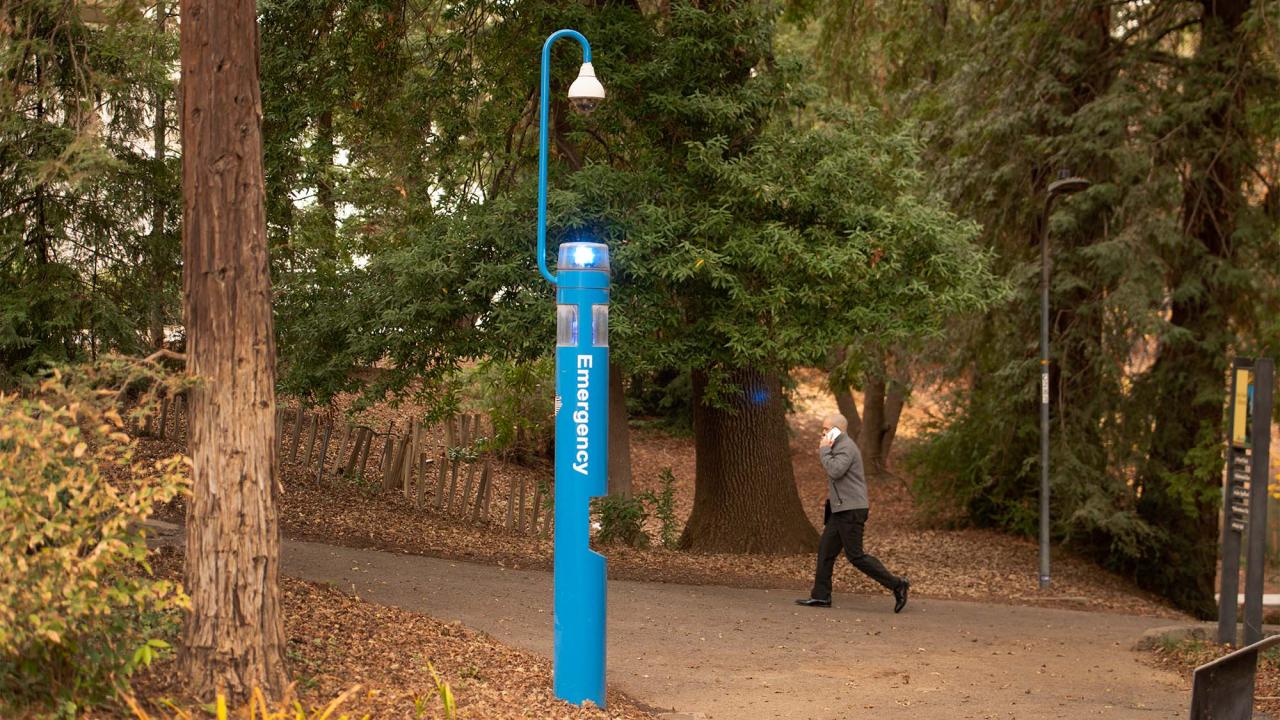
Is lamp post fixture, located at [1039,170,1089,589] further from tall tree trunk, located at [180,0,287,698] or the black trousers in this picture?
tall tree trunk, located at [180,0,287,698]

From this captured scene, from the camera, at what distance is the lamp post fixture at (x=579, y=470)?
7641 mm

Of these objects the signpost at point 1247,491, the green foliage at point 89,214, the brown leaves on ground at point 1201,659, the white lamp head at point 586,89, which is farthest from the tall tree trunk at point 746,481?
the white lamp head at point 586,89

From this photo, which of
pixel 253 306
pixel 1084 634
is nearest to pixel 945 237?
pixel 1084 634

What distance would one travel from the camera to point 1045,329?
16.6m

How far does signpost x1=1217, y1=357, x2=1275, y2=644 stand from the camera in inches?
412

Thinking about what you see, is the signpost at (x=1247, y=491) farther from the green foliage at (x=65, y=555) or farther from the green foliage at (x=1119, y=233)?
the green foliage at (x=65, y=555)

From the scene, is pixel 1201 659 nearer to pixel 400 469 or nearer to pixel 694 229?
pixel 694 229

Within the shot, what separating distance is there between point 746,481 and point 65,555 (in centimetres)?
1110

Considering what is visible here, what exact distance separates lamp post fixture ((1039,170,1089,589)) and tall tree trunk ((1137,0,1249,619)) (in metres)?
1.52

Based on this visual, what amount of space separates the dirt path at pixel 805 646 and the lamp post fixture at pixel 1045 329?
347cm

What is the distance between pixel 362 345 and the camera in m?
13.3

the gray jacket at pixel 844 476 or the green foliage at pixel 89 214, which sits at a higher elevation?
the green foliage at pixel 89 214

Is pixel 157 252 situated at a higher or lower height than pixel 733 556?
higher

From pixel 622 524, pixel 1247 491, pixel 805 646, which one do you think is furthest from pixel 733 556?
pixel 1247 491
